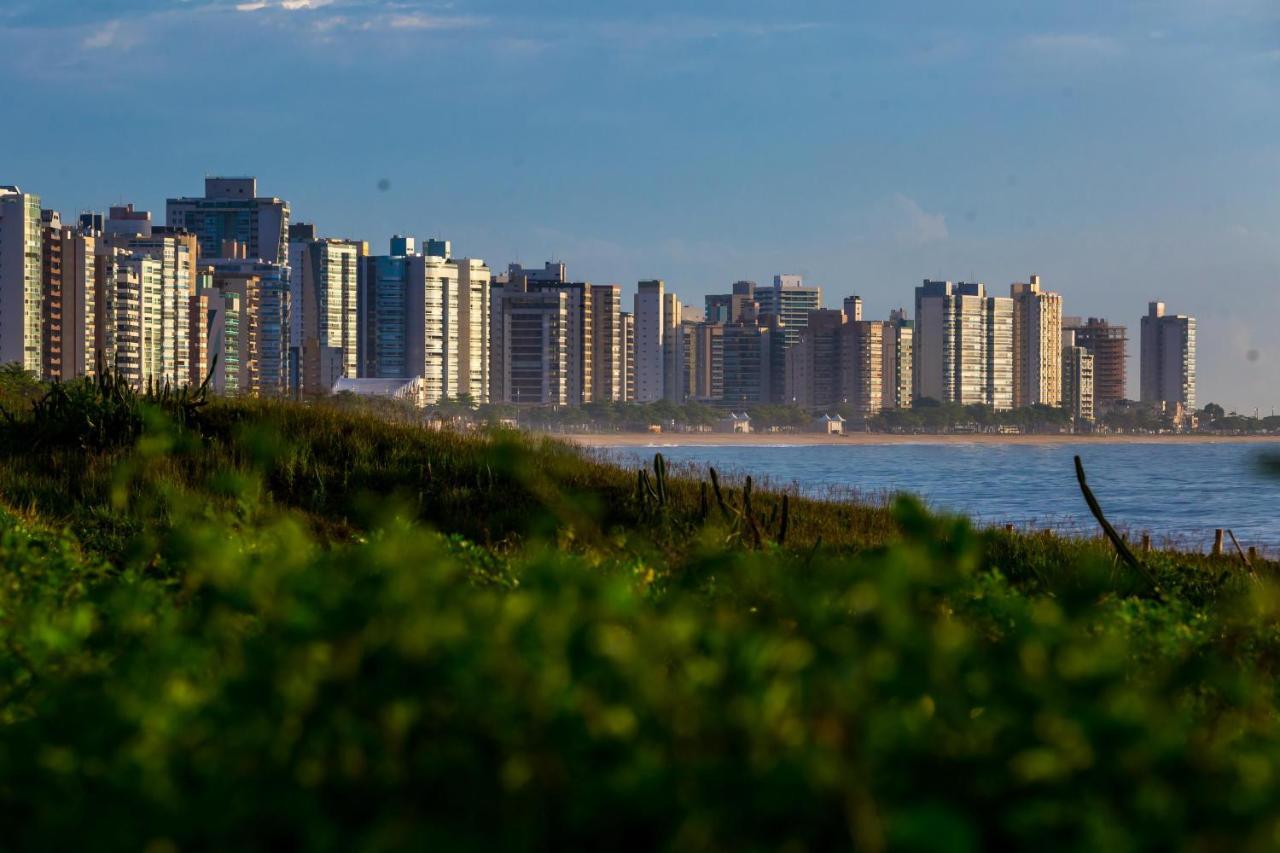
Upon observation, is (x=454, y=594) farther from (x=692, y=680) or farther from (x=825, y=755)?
(x=825, y=755)

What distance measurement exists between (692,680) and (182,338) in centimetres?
10318

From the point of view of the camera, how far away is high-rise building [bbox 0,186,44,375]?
3137 inches

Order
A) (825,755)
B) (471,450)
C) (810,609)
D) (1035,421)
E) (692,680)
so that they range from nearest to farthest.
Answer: (825,755) < (692,680) < (810,609) < (471,450) < (1035,421)

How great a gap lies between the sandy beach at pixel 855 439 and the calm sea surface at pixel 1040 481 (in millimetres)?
4261

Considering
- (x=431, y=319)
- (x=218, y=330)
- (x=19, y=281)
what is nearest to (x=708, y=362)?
(x=431, y=319)

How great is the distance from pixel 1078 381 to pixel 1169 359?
24.6m

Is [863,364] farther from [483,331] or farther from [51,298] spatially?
[51,298]

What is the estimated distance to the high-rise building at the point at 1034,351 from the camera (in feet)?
508

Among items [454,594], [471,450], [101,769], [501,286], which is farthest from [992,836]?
[501,286]

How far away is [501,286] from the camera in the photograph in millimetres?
144125

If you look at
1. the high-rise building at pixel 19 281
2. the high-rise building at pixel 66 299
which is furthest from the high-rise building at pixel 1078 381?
the high-rise building at pixel 19 281

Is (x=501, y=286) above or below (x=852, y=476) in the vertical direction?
above

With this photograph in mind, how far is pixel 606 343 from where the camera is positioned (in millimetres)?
143875

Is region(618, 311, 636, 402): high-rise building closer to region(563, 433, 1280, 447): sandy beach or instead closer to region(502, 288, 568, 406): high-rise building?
region(502, 288, 568, 406): high-rise building
